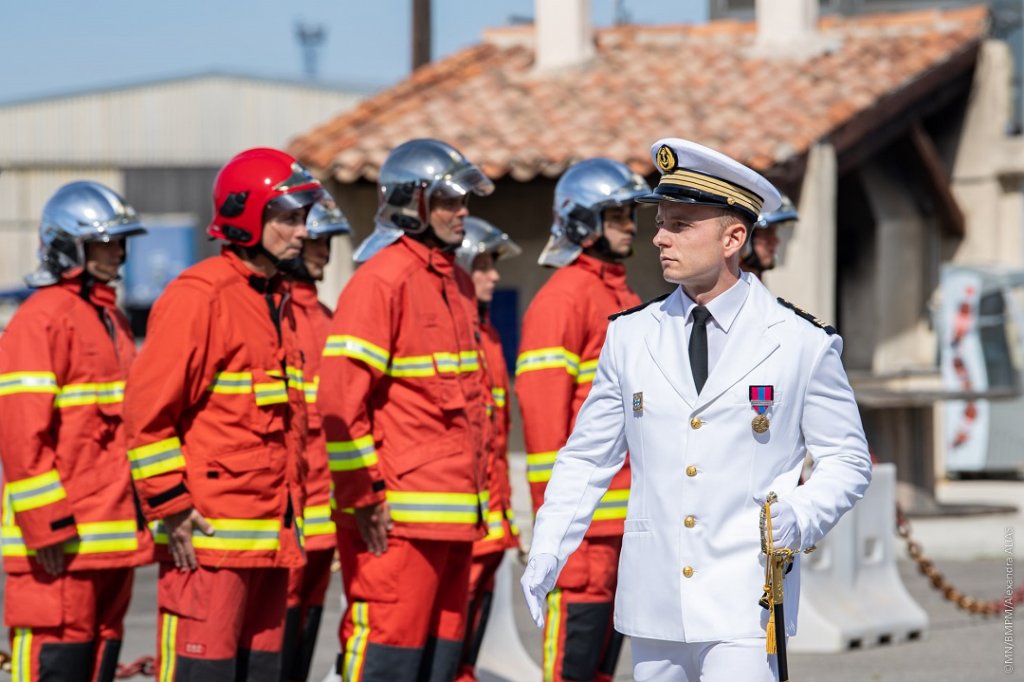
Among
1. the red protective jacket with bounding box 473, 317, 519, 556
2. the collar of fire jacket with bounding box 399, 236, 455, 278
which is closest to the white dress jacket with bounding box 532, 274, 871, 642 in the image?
the collar of fire jacket with bounding box 399, 236, 455, 278

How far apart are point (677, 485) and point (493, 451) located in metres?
3.15

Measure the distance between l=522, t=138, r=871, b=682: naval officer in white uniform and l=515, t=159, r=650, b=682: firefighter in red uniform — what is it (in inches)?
96.4

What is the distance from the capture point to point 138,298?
42219 mm

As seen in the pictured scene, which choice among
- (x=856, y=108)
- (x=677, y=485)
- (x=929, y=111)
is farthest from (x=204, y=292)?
(x=929, y=111)

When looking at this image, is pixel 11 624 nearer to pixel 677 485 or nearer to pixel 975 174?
pixel 677 485

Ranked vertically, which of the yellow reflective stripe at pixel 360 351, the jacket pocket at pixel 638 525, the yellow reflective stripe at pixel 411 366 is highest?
the yellow reflective stripe at pixel 360 351

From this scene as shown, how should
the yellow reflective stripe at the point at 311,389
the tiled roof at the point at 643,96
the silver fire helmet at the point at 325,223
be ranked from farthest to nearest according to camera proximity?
the tiled roof at the point at 643,96
the silver fire helmet at the point at 325,223
the yellow reflective stripe at the point at 311,389

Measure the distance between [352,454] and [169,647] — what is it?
0.88 metres

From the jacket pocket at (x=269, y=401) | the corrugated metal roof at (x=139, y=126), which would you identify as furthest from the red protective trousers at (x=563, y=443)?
the corrugated metal roof at (x=139, y=126)

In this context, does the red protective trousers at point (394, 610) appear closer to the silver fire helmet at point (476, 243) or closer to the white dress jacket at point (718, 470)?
the white dress jacket at point (718, 470)

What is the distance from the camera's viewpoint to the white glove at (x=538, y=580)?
4902 mm

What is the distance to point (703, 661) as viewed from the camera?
16.1 feet

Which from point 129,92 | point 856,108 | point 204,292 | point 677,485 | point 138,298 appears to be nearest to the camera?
point 677,485

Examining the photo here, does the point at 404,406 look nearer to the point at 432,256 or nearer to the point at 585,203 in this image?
the point at 432,256
